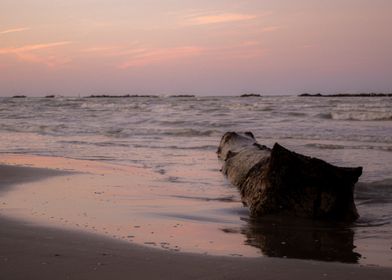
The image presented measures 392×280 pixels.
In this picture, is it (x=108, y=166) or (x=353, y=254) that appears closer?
Result: (x=353, y=254)

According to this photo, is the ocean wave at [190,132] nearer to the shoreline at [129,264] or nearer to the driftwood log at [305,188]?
the driftwood log at [305,188]

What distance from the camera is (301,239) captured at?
517 cm

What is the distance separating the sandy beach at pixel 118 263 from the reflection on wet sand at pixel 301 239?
14.1 inches

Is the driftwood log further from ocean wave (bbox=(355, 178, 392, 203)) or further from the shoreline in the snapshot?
the shoreline

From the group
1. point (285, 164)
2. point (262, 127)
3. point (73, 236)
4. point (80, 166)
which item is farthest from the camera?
point (262, 127)

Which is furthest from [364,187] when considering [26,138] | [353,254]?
[26,138]

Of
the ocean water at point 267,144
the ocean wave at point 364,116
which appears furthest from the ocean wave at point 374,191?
the ocean wave at point 364,116

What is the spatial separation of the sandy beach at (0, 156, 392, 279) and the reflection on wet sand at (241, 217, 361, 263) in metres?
0.36

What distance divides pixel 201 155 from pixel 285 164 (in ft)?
23.5

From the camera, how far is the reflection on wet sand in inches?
177

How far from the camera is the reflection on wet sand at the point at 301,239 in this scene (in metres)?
4.49

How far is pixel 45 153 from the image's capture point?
1362cm

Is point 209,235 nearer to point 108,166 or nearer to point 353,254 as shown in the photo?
point 353,254

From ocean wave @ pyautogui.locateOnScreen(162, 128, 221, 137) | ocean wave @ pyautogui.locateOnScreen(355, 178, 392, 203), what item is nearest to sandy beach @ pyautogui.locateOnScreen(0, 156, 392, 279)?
ocean wave @ pyautogui.locateOnScreen(355, 178, 392, 203)
